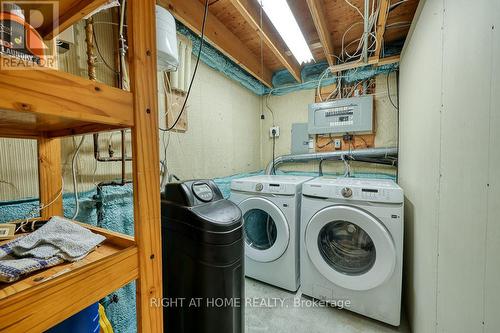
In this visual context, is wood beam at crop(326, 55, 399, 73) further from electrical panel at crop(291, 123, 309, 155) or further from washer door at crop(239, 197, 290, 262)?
washer door at crop(239, 197, 290, 262)

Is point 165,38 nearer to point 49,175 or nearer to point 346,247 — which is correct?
point 49,175

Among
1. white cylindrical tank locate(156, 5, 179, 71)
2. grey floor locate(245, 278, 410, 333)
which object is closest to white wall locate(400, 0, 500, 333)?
grey floor locate(245, 278, 410, 333)

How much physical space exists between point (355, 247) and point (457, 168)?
3.16ft

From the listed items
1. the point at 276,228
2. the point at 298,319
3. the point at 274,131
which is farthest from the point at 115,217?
the point at 274,131

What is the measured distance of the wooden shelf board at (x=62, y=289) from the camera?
30 cm

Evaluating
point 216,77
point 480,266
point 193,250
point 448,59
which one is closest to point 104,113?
point 193,250

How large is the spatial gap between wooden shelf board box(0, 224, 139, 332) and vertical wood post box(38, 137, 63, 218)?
1.37 feet

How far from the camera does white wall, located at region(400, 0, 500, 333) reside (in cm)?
53

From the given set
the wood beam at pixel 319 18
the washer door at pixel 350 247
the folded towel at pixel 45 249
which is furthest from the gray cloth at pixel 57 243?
the wood beam at pixel 319 18

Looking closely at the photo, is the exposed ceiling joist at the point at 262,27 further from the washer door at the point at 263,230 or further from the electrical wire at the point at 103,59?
the washer door at the point at 263,230

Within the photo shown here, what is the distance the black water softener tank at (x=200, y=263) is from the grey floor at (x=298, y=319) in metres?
0.51

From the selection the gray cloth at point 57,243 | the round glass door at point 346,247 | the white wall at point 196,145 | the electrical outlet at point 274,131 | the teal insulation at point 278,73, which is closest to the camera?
the gray cloth at point 57,243

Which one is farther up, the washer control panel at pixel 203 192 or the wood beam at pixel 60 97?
the wood beam at pixel 60 97

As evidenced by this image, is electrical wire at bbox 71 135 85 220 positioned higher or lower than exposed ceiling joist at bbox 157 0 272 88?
lower
